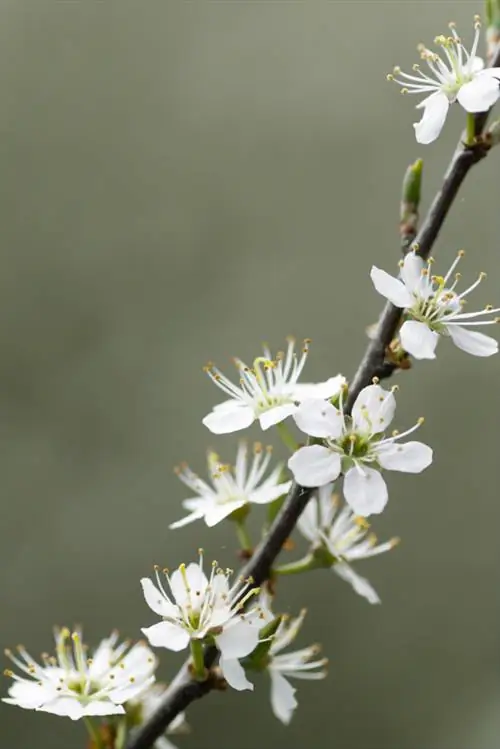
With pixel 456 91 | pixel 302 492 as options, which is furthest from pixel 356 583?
pixel 456 91

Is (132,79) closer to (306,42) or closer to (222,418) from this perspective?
(306,42)

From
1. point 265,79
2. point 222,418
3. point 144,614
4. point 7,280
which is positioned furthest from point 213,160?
point 222,418

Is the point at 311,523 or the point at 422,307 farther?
the point at 311,523

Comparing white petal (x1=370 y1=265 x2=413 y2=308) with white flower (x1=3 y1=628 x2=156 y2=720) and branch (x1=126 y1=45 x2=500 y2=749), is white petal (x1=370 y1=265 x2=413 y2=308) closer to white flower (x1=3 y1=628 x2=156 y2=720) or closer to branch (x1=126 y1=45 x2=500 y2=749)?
branch (x1=126 y1=45 x2=500 y2=749)

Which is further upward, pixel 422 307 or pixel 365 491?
pixel 422 307

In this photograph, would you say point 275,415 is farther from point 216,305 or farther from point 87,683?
point 216,305

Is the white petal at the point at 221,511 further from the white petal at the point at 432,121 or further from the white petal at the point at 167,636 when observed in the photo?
the white petal at the point at 432,121

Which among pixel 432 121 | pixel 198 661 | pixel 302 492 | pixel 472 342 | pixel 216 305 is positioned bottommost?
pixel 216 305
